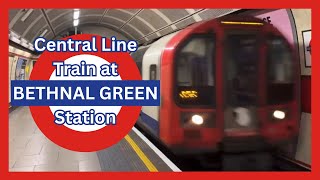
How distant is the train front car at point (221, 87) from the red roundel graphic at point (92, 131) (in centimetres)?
55

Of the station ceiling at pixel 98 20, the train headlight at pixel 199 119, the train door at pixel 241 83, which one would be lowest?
the train headlight at pixel 199 119

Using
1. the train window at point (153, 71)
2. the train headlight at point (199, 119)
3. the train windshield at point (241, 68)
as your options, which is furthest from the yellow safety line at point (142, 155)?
the train windshield at point (241, 68)

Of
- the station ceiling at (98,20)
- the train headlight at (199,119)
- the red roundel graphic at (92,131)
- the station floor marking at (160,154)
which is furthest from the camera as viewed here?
the station ceiling at (98,20)

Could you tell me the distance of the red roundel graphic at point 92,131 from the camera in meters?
3.64

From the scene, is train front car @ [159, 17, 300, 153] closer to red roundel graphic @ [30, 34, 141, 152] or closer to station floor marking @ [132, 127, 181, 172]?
station floor marking @ [132, 127, 181, 172]

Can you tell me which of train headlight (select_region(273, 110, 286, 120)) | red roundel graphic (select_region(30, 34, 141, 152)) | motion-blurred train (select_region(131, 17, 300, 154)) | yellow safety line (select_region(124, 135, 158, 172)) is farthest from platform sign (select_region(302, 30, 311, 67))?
yellow safety line (select_region(124, 135, 158, 172))

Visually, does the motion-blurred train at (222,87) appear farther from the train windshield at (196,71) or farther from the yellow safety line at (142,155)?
the yellow safety line at (142,155)

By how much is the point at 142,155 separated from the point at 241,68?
172 cm

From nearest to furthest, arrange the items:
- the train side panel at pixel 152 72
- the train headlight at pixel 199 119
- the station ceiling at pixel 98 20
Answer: the train headlight at pixel 199 119
the train side panel at pixel 152 72
the station ceiling at pixel 98 20

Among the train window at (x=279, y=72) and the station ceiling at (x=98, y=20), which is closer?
the train window at (x=279, y=72)

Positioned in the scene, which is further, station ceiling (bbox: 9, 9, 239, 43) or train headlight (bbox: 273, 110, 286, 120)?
station ceiling (bbox: 9, 9, 239, 43)

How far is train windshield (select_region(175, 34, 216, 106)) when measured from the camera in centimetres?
405

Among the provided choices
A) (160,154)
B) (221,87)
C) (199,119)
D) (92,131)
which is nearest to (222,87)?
(221,87)

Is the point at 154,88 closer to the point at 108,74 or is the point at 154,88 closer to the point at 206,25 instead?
the point at 108,74
